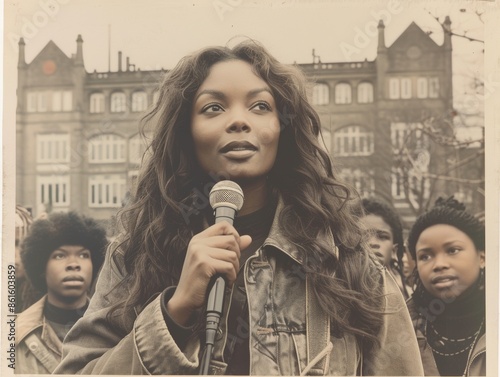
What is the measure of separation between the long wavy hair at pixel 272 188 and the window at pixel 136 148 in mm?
105

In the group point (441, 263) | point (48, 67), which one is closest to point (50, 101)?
point (48, 67)

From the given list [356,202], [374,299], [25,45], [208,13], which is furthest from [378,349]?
[25,45]

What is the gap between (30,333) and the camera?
7230mm

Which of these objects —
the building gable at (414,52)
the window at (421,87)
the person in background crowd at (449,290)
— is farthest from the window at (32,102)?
the person in background crowd at (449,290)

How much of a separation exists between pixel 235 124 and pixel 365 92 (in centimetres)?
105

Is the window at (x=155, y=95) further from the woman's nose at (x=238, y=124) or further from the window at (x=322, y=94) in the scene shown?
the window at (x=322, y=94)

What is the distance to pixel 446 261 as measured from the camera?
715cm

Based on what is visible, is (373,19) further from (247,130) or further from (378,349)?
(378,349)

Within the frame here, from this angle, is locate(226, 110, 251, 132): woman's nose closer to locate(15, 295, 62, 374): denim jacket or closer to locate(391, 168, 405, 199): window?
locate(391, 168, 405, 199): window

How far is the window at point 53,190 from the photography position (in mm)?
7332

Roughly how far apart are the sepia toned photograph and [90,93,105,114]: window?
0.05 feet

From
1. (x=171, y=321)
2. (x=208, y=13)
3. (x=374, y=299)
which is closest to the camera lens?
(x=171, y=321)

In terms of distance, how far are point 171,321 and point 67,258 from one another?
1245 mm

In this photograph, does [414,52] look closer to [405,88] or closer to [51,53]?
[405,88]
